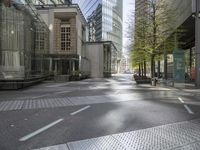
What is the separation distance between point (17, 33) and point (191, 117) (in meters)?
19.1

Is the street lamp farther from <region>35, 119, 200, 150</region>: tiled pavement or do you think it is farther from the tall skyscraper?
the tall skyscraper

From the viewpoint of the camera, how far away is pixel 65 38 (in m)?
48.9

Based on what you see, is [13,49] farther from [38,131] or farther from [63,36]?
[63,36]

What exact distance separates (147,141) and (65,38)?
43131mm

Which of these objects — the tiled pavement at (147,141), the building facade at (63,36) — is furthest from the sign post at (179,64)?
the building facade at (63,36)

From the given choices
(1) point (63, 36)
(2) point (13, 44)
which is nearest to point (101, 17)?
(1) point (63, 36)

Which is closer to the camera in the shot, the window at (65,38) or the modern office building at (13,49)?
the modern office building at (13,49)

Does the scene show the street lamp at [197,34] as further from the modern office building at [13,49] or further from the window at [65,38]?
the window at [65,38]

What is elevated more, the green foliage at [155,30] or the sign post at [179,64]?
the green foliage at [155,30]

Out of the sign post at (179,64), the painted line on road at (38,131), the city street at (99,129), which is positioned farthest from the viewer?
the sign post at (179,64)

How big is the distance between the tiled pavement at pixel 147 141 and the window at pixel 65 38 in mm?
41494

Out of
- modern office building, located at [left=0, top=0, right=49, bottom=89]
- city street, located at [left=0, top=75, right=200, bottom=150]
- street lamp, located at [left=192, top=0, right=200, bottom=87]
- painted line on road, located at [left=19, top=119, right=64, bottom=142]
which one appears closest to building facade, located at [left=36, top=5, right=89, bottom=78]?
modern office building, located at [left=0, top=0, right=49, bottom=89]

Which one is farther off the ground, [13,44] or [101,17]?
[101,17]

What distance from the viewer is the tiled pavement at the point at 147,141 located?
6.42 meters
